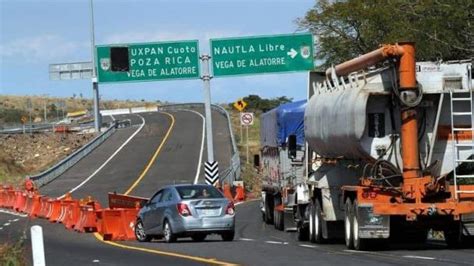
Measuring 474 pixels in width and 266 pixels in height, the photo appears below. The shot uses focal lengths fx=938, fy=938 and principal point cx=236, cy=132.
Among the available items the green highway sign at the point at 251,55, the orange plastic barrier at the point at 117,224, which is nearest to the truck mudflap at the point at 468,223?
the orange plastic barrier at the point at 117,224

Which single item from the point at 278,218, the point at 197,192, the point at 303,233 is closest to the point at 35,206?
the point at 278,218

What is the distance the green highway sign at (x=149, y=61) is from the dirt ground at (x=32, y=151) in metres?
16.5

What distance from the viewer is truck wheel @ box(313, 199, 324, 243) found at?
68.8ft

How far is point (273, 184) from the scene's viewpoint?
2883 centimetres

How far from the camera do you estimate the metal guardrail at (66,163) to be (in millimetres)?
53594

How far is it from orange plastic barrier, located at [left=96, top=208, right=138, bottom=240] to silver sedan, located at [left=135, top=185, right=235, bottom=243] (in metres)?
2.29

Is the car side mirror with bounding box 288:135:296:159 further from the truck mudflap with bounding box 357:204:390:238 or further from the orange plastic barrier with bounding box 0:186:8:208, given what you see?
the orange plastic barrier with bounding box 0:186:8:208

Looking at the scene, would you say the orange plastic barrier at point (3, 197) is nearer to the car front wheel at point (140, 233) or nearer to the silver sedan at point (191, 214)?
the car front wheel at point (140, 233)

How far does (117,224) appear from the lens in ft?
85.1

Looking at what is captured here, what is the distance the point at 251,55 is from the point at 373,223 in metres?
30.5

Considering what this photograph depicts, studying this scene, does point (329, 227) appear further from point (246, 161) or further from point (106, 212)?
point (246, 161)

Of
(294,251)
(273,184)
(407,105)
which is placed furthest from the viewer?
(273,184)

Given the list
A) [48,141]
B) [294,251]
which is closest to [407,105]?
[294,251]

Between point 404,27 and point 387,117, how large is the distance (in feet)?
50.4
